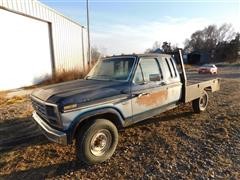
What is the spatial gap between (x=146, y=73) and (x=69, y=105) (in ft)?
6.55

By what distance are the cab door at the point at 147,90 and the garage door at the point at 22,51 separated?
33.1 feet

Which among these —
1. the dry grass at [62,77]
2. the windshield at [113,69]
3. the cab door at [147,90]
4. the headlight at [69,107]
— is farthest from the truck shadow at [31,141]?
the dry grass at [62,77]

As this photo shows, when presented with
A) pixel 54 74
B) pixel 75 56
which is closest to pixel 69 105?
pixel 54 74

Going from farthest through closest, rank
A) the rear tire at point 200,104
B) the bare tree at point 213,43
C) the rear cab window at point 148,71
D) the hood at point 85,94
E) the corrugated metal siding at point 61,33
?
the bare tree at point 213,43
the corrugated metal siding at point 61,33
the rear tire at point 200,104
the rear cab window at point 148,71
the hood at point 85,94

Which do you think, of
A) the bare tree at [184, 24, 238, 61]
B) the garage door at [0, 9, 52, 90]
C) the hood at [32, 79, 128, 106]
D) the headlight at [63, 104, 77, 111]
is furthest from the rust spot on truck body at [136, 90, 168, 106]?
the bare tree at [184, 24, 238, 61]

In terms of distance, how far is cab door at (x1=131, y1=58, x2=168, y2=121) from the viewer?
4.38 m

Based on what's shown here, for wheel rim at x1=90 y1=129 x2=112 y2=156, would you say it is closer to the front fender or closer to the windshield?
the front fender

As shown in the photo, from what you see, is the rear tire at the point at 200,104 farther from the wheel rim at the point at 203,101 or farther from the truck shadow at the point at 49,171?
the truck shadow at the point at 49,171

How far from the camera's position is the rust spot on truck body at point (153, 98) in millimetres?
4481

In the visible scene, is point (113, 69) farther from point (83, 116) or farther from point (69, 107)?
point (69, 107)

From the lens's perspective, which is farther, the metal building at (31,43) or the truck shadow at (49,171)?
the metal building at (31,43)

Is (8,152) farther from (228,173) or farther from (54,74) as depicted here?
(54,74)

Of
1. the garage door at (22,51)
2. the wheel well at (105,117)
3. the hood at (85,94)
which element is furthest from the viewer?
the garage door at (22,51)

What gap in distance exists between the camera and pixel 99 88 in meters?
3.99
